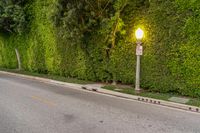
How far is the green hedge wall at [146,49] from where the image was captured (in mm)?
12555

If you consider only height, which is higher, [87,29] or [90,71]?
[87,29]

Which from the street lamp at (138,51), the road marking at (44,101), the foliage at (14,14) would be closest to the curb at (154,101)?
the street lamp at (138,51)

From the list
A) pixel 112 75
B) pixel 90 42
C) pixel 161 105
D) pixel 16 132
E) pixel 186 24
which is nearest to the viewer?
pixel 16 132

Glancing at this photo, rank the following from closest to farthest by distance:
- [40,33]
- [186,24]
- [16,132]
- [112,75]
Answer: [16,132] → [186,24] → [112,75] → [40,33]

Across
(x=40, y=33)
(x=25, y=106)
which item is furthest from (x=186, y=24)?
(x=40, y=33)

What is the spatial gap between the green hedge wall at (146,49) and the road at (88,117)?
8.54ft

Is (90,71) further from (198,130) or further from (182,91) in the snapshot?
(198,130)

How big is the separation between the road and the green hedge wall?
8.54 feet

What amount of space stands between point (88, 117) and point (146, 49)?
22.4 feet

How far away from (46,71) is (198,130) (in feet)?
61.7

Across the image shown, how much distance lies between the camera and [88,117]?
881cm

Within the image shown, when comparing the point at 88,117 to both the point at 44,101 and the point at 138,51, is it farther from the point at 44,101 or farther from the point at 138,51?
the point at 138,51

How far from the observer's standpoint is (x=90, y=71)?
62.1ft

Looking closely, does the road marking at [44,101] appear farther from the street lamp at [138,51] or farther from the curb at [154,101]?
the street lamp at [138,51]
